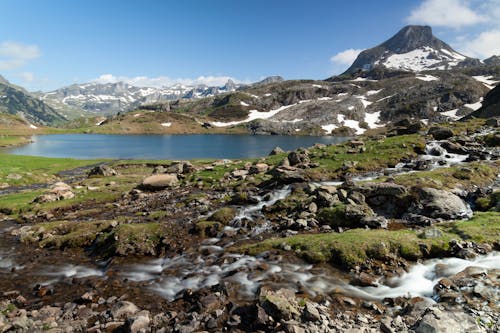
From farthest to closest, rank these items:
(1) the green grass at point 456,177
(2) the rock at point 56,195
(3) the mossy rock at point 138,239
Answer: (2) the rock at point 56,195
(1) the green grass at point 456,177
(3) the mossy rock at point 138,239

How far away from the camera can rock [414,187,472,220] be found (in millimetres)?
28281

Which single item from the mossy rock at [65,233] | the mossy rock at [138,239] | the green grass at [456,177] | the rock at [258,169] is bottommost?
the mossy rock at [65,233]

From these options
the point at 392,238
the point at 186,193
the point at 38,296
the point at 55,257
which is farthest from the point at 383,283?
the point at 186,193

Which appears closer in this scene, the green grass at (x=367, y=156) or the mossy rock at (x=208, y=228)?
the mossy rock at (x=208, y=228)

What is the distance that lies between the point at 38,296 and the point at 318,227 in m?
22.3

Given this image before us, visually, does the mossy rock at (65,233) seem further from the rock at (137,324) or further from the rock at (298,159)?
the rock at (298,159)

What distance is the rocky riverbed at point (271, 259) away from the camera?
15.4 metres

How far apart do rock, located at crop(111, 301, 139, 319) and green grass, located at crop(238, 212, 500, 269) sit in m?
9.58

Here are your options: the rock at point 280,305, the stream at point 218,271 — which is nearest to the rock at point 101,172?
the stream at point 218,271

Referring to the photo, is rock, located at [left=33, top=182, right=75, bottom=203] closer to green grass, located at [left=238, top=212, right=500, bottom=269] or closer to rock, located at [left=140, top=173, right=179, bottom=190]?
rock, located at [left=140, top=173, right=179, bottom=190]

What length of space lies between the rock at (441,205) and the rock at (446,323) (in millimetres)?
16863

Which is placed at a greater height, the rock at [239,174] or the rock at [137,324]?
the rock at [239,174]

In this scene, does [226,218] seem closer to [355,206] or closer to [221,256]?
[221,256]

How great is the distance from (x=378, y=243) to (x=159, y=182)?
39.1 meters
